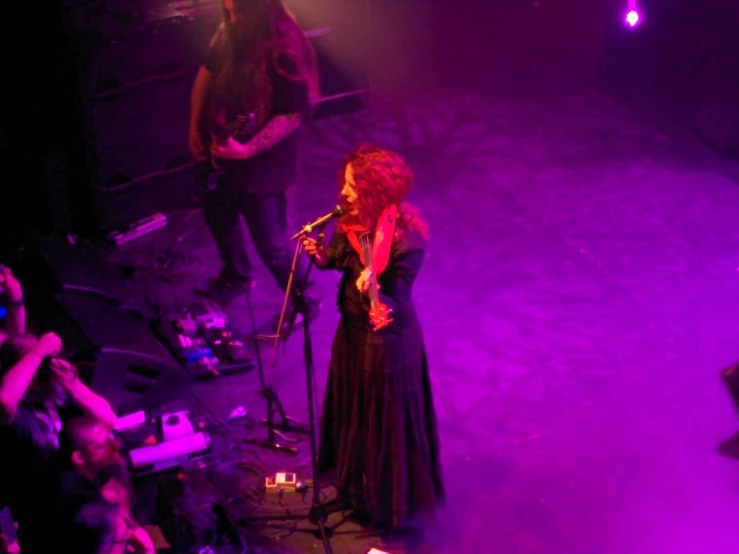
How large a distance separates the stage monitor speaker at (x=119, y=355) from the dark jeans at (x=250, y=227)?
0.92 m

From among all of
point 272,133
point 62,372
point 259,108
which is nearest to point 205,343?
point 272,133

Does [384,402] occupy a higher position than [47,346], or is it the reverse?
[47,346]

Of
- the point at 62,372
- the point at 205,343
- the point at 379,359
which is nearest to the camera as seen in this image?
the point at 379,359

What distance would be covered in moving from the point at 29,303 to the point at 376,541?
2467 mm

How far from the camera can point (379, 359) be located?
3.86 meters

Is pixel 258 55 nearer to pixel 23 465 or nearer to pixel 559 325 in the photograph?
pixel 559 325

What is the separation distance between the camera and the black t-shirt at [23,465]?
3.52m

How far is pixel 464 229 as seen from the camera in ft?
22.9

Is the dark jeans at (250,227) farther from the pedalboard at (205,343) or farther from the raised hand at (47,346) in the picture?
the raised hand at (47,346)

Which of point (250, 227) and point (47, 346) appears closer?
point (47, 346)

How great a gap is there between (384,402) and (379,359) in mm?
201

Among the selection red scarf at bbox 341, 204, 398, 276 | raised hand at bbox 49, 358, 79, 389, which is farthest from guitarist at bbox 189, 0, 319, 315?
raised hand at bbox 49, 358, 79, 389

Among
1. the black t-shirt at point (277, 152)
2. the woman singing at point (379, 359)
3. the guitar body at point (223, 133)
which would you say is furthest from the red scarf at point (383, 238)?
the guitar body at point (223, 133)

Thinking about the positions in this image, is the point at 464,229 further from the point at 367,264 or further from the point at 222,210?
the point at 367,264
